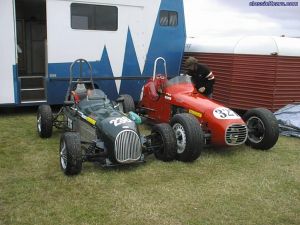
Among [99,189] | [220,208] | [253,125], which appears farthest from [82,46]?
[220,208]

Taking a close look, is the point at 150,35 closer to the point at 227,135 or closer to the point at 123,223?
the point at 227,135

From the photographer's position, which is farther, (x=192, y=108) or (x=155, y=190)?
(x=192, y=108)

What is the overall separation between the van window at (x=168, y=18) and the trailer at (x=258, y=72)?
4.25ft

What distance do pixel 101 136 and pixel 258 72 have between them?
16.7 ft

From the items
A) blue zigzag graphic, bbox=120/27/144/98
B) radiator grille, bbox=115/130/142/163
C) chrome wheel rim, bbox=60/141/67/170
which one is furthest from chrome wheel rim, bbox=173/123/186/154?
blue zigzag graphic, bbox=120/27/144/98

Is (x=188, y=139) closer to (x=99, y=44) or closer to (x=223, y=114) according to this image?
(x=223, y=114)

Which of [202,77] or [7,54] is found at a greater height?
[7,54]

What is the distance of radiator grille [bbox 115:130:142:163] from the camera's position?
5.64 meters

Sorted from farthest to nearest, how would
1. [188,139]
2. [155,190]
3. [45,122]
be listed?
[45,122] < [188,139] < [155,190]

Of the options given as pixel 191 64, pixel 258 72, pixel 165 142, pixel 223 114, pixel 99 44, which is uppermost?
pixel 99 44

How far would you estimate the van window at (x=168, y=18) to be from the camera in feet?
34.1

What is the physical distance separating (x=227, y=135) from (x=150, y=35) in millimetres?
4486

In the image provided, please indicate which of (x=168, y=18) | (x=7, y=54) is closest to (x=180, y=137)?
(x=7, y=54)

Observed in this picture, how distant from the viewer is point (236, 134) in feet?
21.7
